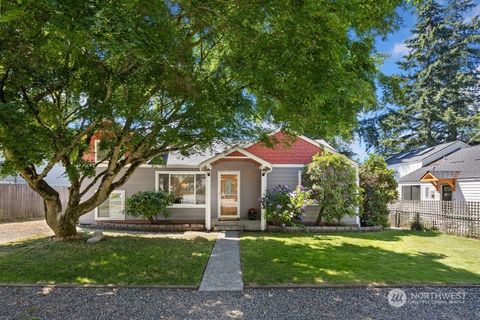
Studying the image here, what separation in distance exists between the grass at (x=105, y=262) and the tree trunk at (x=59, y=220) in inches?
18.7

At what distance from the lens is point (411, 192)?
24391 mm

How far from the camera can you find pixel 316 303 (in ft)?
19.3

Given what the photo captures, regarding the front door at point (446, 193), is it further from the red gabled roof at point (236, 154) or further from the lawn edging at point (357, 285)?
the lawn edging at point (357, 285)

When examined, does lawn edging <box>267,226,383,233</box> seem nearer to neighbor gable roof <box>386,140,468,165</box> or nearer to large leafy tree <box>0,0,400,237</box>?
large leafy tree <box>0,0,400,237</box>

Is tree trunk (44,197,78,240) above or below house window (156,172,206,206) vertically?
below

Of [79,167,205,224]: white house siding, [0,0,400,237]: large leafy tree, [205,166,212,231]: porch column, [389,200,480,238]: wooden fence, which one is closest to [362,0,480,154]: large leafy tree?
[389,200,480,238]: wooden fence

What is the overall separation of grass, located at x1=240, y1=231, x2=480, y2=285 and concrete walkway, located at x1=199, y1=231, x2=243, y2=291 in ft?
0.79

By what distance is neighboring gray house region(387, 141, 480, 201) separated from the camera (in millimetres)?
17609

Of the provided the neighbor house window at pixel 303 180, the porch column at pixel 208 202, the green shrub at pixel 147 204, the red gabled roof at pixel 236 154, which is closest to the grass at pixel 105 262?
the green shrub at pixel 147 204

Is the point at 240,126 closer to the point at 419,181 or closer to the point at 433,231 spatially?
the point at 433,231

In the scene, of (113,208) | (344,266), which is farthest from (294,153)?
(113,208)

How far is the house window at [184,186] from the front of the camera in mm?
16391

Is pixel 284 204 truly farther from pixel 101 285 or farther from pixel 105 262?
pixel 101 285

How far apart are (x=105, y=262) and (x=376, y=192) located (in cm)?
1247
